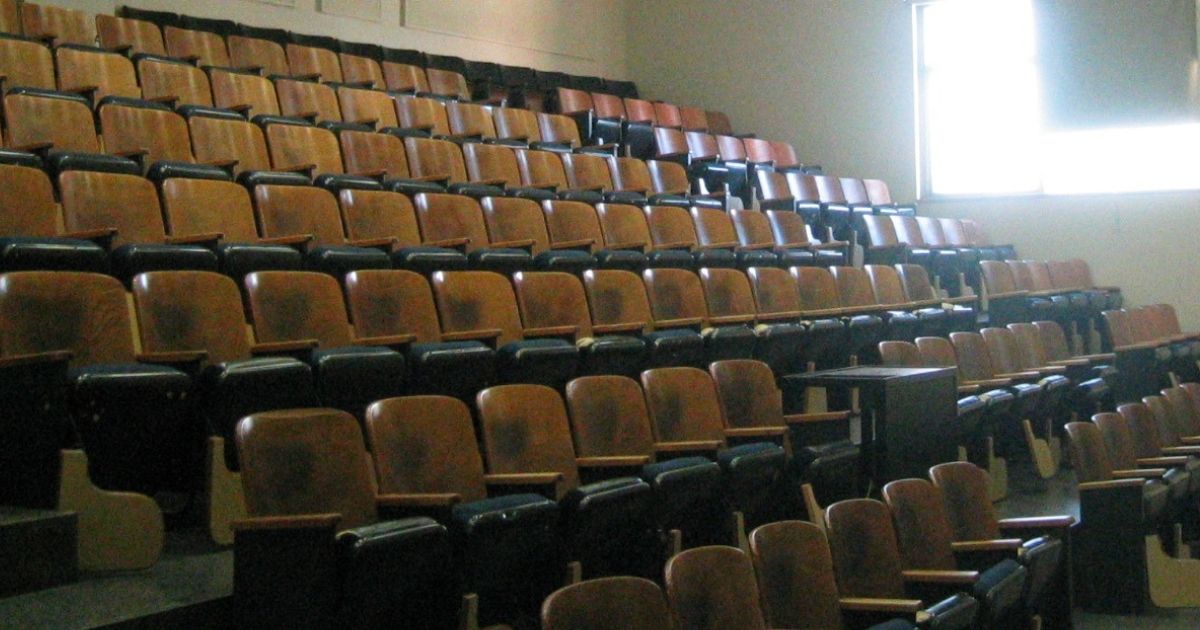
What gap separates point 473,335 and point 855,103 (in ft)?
5.36

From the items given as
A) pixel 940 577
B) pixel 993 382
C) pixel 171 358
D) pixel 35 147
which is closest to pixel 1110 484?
pixel 993 382

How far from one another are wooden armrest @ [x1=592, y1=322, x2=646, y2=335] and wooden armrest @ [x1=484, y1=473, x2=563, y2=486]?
1.14ft

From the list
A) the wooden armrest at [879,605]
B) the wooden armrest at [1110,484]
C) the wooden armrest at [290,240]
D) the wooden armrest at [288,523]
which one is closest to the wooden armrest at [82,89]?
the wooden armrest at [290,240]

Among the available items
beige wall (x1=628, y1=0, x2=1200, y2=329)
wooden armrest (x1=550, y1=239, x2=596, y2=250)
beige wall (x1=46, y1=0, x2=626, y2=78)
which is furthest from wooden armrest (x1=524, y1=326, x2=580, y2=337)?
beige wall (x1=628, y1=0, x2=1200, y2=329)

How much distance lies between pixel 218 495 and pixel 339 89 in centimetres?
97

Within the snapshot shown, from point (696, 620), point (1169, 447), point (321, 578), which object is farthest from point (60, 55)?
point (1169, 447)

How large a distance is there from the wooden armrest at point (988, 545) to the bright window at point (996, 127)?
1.45 metres

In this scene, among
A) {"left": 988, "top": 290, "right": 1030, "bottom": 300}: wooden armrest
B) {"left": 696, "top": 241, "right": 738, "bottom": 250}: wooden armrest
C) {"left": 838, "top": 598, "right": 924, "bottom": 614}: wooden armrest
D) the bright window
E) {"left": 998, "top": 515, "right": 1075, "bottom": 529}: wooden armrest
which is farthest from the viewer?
the bright window

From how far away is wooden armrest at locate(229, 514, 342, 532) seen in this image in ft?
1.90

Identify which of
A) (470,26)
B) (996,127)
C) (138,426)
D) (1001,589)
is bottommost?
(1001,589)

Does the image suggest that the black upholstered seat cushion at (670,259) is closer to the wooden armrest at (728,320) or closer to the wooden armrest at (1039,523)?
the wooden armrest at (728,320)

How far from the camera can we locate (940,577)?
763 millimetres

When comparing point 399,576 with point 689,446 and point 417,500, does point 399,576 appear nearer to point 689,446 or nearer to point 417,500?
point 417,500

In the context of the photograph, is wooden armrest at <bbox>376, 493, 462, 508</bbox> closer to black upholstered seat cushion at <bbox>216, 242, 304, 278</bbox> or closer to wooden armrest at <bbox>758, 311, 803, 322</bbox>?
black upholstered seat cushion at <bbox>216, 242, 304, 278</bbox>
